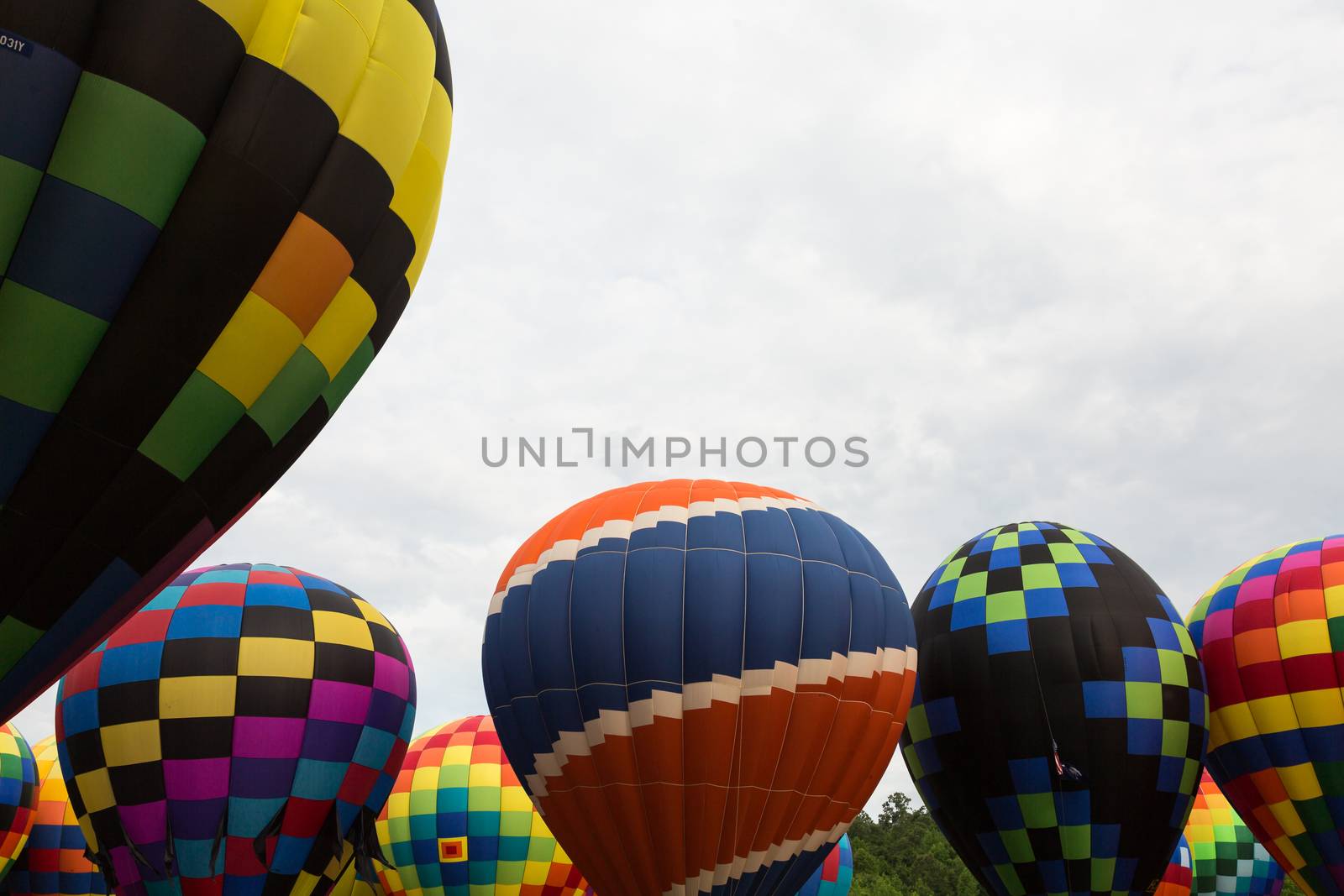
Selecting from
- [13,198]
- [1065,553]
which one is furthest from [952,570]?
[13,198]

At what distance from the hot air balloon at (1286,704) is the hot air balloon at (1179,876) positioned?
4.78 m

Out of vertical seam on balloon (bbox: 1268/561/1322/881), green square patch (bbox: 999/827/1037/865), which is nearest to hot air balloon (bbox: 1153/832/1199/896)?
vertical seam on balloon (bbox: 1268/561/1322/881)

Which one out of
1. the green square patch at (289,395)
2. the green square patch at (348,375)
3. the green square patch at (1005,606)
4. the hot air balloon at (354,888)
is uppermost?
the green square patch at (1005,606)

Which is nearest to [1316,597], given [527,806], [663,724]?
[663,724]

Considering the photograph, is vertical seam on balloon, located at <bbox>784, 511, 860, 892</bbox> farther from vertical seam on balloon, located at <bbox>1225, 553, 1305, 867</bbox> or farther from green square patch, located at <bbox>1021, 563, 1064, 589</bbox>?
vertical seam on balloon, located at <bbox>1225, 553, 1305, 867</bbox>

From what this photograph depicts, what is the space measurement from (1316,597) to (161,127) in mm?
11883

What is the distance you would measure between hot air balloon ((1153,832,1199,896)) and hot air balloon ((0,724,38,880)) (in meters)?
16.3

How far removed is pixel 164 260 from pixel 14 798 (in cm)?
1469

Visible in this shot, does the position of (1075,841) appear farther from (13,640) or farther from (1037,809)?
(13,640)

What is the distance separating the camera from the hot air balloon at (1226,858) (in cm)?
1850

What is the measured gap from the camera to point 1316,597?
1224 centimetres

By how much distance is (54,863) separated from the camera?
17.3 m

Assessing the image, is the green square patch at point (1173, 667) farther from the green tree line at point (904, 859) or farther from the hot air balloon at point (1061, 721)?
the green tree line at point (904, 859)

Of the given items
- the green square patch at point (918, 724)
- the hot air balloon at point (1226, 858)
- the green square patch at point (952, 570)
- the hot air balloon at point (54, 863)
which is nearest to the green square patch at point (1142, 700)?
the green square patch at point (918, 724)
